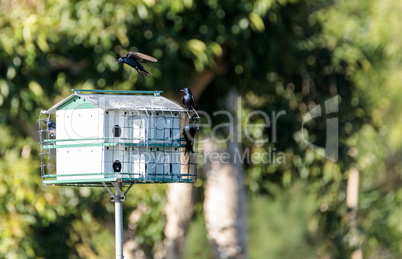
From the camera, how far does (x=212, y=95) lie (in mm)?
11789

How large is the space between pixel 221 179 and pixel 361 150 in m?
2.60

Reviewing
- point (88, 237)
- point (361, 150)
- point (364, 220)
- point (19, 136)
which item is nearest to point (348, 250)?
point (361, 150)

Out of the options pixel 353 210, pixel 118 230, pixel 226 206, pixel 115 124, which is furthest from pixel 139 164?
pixel 353 210

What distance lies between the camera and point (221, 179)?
1245 centimetres

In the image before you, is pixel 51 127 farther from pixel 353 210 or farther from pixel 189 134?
pixel 353 210

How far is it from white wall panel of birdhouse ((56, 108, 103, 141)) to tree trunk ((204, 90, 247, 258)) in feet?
18.8

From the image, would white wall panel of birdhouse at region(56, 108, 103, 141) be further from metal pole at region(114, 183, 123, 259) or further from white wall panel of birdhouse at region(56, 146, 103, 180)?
metal pole at region(114, 183, 123, 259)

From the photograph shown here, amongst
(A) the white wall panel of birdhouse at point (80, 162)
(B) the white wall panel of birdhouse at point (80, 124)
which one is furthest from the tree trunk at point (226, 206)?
(A) the white wall panel of birdhouse at point (80, 162)

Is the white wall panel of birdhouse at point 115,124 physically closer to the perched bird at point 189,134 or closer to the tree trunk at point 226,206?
the perched bird at point 189,134

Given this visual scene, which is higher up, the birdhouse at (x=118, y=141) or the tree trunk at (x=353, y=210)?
the birdhouse at (x=118, y=141)

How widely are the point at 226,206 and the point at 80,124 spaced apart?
626cm

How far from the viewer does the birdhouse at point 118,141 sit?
20.7 ft

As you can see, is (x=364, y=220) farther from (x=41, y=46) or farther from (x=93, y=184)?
(x=93, y=184)

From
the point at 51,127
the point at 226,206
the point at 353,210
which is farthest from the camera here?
the point at 353,210
